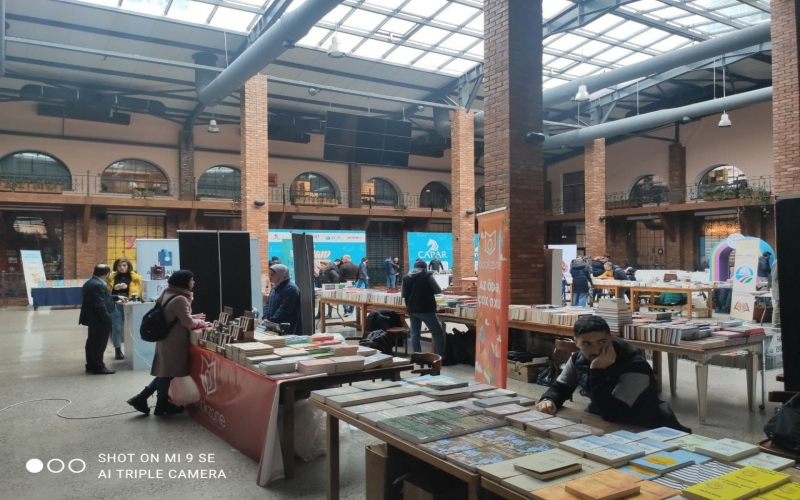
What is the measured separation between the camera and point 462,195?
55.3 feet

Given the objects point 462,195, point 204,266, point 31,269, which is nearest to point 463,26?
point 462,195

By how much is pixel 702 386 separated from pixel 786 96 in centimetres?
675

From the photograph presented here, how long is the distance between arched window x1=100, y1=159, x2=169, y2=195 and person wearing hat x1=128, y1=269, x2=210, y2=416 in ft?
51.3

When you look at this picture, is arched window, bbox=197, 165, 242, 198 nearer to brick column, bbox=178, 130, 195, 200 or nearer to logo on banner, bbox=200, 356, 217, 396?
brick column, bbox=178, 130, 195, 200

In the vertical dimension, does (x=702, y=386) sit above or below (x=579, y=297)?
below

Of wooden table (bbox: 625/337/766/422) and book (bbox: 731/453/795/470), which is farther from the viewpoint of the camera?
wooden table (bbox: 625/337/766/422)

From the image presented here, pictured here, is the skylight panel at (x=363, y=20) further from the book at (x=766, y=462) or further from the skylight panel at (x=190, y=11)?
the book at (x=766, y=462)

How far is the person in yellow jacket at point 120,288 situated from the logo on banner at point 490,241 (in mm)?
5661

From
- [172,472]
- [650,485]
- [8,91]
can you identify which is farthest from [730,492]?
[8,91]

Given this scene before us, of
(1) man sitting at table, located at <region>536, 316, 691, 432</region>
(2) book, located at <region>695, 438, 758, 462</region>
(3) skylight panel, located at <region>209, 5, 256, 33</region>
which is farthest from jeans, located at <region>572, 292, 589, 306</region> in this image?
(2) book, located at <region>695, 438, 758, 462</region>

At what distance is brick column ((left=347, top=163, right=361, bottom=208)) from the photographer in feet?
78.3

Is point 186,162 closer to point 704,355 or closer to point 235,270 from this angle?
point 235,270

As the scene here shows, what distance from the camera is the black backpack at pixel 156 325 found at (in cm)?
482

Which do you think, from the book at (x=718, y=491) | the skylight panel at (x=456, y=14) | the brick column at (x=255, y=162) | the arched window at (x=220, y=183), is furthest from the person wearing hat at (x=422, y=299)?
the arched window at (x=220, y=183)
